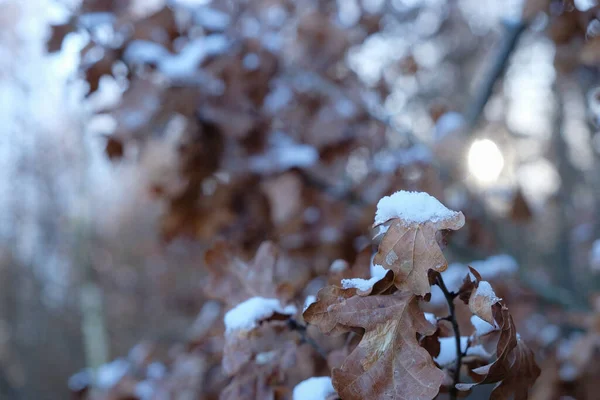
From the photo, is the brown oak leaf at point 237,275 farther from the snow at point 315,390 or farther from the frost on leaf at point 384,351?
the frost on leaf at point 384,351

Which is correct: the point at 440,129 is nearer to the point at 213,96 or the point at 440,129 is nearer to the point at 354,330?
the point at 213,96

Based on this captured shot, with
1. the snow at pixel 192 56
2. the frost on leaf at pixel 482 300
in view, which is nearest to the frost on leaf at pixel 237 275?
the frost on leaf at pixel 482 300

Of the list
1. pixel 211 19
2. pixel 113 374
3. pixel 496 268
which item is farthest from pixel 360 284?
pixel 113 374

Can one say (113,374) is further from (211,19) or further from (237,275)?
(211,19)

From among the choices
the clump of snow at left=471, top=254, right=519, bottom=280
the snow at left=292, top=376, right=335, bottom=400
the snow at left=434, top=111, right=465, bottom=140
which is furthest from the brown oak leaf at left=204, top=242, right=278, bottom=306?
the snow at left=434, top=111, right=465, bottom=140

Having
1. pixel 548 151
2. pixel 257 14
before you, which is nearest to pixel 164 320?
pixel 548 151
